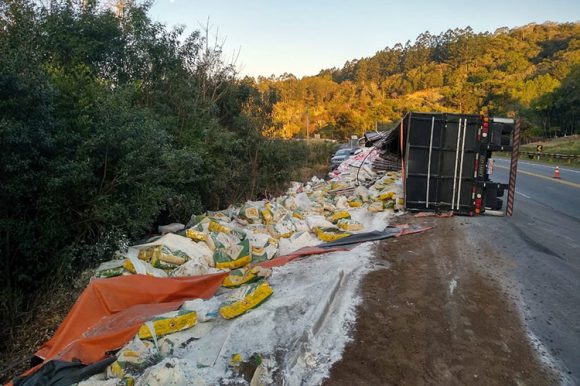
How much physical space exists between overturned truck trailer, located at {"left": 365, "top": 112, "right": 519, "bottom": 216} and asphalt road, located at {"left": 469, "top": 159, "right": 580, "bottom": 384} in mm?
630

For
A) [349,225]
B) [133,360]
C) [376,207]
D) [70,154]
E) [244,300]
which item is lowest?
[133,360]

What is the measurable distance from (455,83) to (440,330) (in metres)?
98.4

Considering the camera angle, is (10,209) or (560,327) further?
(10,209)

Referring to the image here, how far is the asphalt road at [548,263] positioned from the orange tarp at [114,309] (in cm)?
396

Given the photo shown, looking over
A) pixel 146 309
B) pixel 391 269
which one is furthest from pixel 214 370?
pixel 391 269

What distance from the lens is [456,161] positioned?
888cm

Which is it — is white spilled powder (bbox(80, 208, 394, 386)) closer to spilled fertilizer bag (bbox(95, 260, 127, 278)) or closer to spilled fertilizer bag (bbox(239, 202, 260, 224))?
spilled fertilizer bag (bbox(95, 260, 127, 278))

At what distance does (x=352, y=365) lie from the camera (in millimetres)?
3518

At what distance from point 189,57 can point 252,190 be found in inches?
244

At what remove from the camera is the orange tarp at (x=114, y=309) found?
4.16 meters

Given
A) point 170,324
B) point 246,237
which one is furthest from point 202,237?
point 170,324

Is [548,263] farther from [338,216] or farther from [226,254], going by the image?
[226,254]

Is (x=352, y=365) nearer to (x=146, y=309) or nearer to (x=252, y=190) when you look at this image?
(x=146, y=309)

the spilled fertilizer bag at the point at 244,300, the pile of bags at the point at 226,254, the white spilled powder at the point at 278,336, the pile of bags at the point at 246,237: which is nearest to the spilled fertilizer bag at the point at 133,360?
the pile of bags at the point at 226,254
